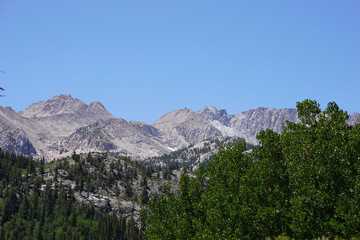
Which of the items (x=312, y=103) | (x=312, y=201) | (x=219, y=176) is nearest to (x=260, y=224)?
(x=312, y=201)

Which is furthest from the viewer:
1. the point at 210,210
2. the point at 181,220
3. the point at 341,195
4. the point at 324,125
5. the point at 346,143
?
the point at 181,220

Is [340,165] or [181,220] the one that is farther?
[181,220]

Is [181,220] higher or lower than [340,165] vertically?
lower

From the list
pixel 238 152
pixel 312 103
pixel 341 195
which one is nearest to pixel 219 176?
pixel 238 152

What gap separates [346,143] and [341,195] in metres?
6.89

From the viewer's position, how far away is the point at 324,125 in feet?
163

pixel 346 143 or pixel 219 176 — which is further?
pixel 219 176

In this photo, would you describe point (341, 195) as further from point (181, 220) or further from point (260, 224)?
point (181, 220)

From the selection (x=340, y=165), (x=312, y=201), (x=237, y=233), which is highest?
(x=340, y=165)

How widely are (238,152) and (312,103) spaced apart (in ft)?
47.5

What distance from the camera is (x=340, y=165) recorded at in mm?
45031

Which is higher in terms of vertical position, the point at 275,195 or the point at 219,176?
the point at 219,176

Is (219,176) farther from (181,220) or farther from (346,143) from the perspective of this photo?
(346,143)

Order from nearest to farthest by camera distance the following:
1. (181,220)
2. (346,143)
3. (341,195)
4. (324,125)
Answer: (341,195) < (346,143) < (324,125) < (181,220)
